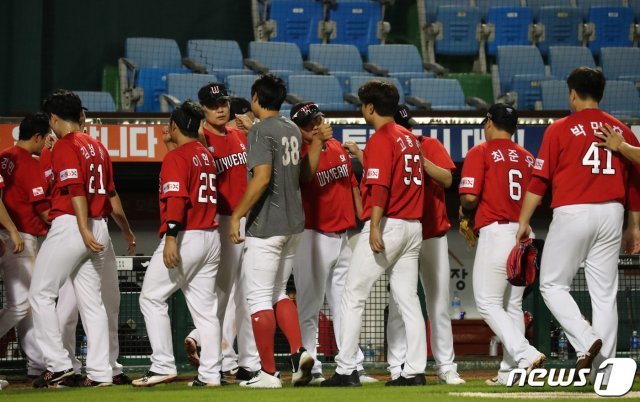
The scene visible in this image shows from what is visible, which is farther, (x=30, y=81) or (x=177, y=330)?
(x=30, y=81)

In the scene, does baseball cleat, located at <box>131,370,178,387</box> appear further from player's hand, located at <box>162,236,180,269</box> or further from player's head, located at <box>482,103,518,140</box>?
player's head, located at <box>482,103,518,140</box>

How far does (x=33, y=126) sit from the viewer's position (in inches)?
284

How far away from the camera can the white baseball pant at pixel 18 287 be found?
6988mm

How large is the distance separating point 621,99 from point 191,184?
722 cm

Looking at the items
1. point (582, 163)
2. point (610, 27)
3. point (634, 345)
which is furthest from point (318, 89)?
point (582, 163)

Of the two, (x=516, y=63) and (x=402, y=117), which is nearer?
(x=402, y=117)

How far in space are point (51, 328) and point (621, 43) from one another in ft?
33.0

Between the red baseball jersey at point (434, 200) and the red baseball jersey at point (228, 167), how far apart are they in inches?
46.2

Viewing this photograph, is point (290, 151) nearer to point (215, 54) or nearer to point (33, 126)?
point (33, 126)

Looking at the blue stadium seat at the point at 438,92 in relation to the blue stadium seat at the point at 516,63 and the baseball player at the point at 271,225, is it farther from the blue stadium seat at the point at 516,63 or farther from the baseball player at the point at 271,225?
the baseball player at the point at 271,225

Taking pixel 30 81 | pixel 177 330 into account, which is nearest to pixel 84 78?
pixel 30 81

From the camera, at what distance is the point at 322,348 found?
8320mm

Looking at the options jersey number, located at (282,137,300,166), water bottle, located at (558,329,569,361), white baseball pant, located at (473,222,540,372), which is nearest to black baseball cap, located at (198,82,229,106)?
jersey number, located at (282,137,300,166)

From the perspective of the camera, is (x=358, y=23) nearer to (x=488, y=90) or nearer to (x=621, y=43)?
(x=488, y=90)
